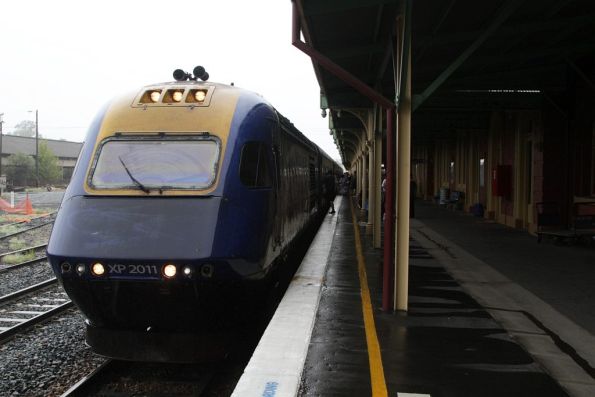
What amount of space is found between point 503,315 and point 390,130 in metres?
2.68

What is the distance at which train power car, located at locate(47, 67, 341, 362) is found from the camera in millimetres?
4797

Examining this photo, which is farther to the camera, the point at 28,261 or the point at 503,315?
the point at 28,261

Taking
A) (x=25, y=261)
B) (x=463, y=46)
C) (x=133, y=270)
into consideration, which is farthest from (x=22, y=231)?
(x=133, y=270)

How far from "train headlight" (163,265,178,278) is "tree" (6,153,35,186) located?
65.1 metres

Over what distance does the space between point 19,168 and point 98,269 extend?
6636 cm

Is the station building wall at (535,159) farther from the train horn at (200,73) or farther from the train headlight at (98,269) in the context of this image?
the train headlight at (98,269)

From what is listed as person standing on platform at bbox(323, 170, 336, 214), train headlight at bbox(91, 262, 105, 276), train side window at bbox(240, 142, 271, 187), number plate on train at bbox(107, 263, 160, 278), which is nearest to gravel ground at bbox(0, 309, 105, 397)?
train headlight at bbox(91, 262, 105, 276)

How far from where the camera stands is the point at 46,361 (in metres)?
6.04

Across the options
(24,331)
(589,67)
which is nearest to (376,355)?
(24,331)

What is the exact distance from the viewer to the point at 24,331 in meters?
7.28

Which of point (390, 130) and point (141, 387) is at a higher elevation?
point (390, 130)

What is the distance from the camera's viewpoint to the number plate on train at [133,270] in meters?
4.74

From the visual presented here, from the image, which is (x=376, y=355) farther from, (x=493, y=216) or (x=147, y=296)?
(x=493, y=216)

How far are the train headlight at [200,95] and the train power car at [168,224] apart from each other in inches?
0.7
